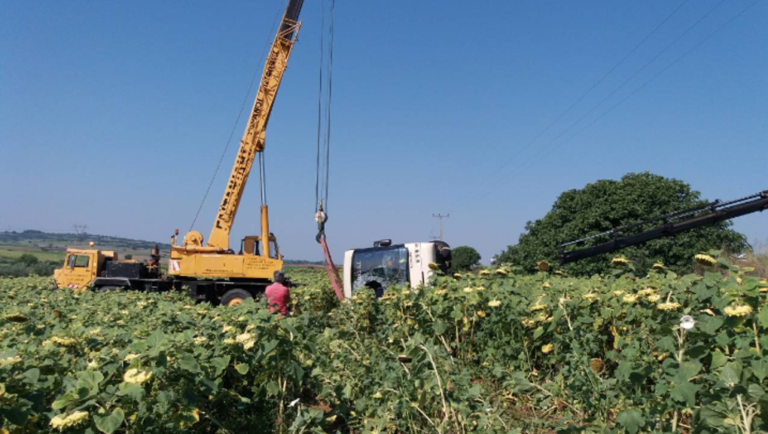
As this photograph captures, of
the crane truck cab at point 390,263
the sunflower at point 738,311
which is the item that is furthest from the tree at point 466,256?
the sunflower at point 738,311

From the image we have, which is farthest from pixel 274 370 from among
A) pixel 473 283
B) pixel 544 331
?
pixel 473 283

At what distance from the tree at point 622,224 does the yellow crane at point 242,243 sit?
12.8 m

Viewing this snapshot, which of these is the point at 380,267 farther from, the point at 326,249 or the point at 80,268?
the point at 80,268

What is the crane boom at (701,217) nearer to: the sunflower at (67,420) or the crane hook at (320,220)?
the crane hook at (320,220)

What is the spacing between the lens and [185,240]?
15.7 metres

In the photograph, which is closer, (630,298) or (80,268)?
(630,298)

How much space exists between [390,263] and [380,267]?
0.38 metres

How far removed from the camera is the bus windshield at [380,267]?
46.5 ft

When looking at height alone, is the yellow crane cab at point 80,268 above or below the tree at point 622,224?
below

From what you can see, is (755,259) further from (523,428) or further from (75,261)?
(75,261)

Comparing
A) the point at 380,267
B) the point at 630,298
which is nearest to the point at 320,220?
the point at 380,267

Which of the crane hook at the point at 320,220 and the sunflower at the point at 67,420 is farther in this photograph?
the crane hook at the point at 320,220

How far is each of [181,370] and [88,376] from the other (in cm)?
50

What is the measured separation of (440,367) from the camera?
3236 mm
